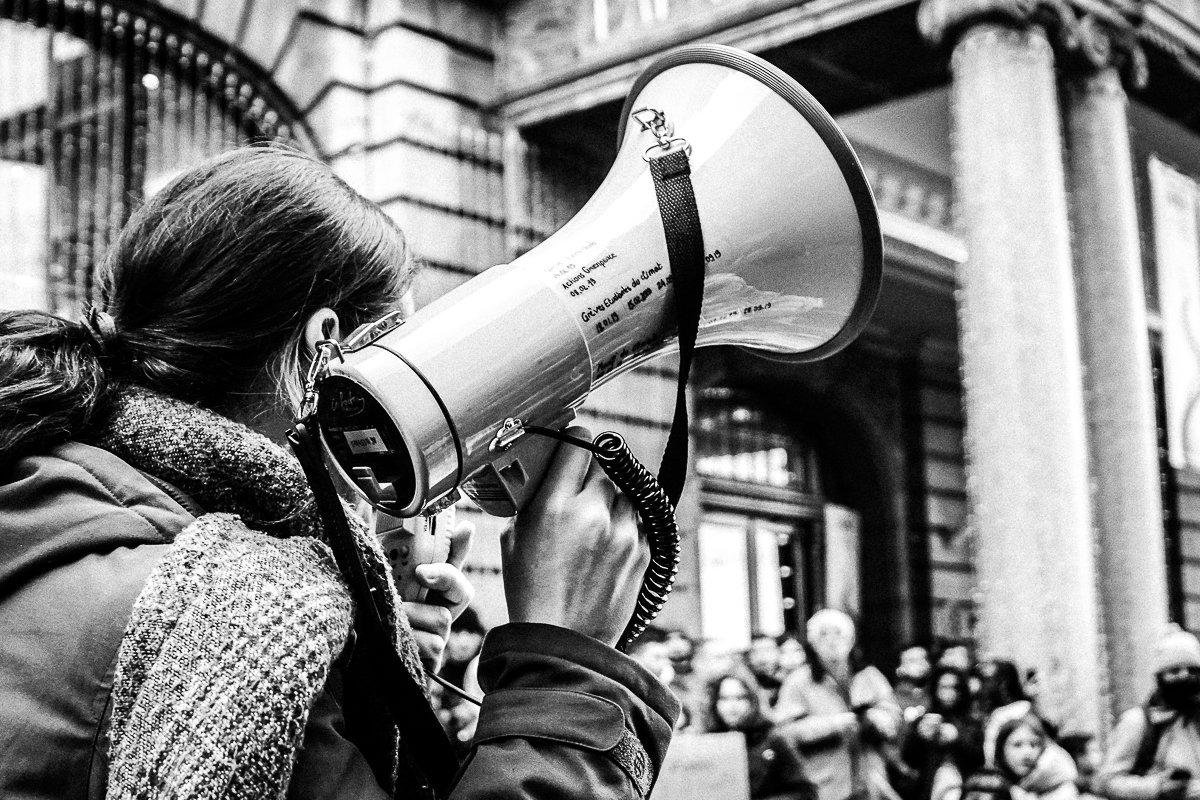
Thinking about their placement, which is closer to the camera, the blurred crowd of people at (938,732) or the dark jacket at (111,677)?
the dark jacket at (111,677)

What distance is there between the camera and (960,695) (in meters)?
7.22

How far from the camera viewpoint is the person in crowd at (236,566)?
3.91 feet

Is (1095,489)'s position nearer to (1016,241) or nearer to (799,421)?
(1016,241)

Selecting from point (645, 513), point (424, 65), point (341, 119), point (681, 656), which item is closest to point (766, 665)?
point (681, 656)

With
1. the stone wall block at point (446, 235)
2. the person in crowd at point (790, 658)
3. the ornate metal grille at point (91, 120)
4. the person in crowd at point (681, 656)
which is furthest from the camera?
the stone wall block at point (446, 235)

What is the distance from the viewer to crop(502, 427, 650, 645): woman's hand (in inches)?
56.4

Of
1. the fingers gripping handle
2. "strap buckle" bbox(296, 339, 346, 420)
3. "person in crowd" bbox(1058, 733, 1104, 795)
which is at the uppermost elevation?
"strap buckle" bbox(296, 339, 346, 420)

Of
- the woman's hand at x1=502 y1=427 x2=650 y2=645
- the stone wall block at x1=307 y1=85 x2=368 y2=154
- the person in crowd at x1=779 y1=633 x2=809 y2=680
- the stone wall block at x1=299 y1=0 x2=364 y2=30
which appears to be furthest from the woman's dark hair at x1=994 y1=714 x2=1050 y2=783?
the stone wall block at x1=299 y1=0 x2=364 y2=30

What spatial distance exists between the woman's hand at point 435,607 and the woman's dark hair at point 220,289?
385 millimetres

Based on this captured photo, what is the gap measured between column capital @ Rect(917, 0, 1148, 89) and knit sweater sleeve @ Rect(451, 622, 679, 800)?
24.7 ft

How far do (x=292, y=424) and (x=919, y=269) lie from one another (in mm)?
13554

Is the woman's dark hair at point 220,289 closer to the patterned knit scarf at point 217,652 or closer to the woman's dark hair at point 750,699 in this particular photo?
the patterned knit scarf at point 217,652

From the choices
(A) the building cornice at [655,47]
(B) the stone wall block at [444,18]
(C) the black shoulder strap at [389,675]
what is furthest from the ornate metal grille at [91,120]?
(C) the black shoulder strap at [389,675]

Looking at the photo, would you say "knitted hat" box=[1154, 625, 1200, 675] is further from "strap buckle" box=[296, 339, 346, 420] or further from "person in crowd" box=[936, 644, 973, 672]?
"strap buckle" box=[296, 339, 346, 420]
